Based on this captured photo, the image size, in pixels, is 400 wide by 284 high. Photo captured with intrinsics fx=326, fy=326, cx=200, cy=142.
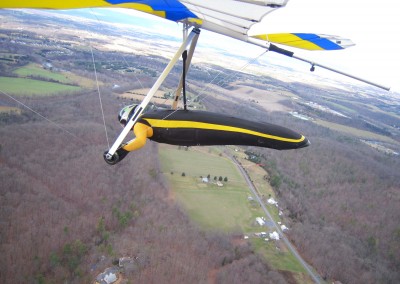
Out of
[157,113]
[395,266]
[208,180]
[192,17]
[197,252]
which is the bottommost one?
[395,266]

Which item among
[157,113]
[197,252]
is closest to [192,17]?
[157,113]

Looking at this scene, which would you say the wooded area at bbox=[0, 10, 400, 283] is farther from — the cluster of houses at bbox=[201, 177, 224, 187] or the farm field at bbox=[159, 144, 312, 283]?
the cluster of houses at bbox=[201, 177, 224, 187]

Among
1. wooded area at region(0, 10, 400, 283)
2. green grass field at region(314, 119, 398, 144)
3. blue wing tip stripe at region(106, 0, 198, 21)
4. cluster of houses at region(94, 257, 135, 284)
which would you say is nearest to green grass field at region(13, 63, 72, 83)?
wooded area at region(0, 10, 400, 283)

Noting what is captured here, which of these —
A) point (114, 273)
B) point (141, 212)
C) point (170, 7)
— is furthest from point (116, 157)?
point (141, 212)

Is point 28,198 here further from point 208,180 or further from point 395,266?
point 395,266

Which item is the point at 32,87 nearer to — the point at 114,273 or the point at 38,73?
the point at 38,73

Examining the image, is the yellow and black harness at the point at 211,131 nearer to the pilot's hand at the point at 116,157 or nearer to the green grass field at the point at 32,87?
the pilot's hand at the point at 116,157
